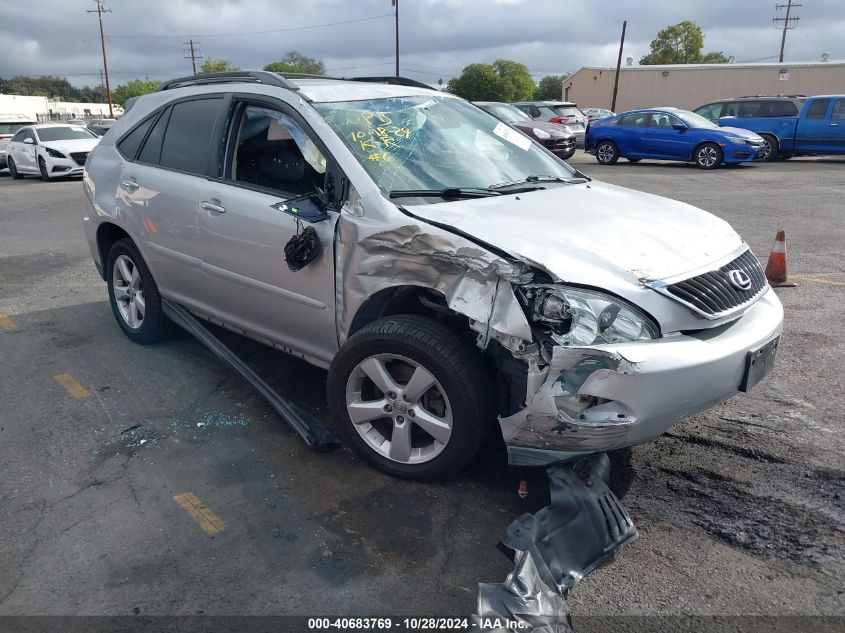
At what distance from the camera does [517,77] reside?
79500 millimetres

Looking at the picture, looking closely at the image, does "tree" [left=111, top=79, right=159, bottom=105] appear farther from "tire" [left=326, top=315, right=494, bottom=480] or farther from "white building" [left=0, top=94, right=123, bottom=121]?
"tire" [left=326, top=315, right=494, bottom=480]

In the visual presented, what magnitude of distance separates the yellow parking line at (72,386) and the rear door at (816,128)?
18.9 meters

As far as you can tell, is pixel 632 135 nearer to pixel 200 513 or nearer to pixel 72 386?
pixel 72 386

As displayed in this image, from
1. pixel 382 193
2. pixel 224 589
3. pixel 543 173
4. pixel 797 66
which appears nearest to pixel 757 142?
pixel 543 173

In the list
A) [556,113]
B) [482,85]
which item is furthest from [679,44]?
[556,113]

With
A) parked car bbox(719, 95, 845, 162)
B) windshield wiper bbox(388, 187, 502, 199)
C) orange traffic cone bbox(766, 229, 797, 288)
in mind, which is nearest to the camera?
windshield wiper bbox(388, 187, 502, 199)

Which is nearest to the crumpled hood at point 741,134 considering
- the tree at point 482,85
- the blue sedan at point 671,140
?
the blue sedan at point 671,140

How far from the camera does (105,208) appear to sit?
5.14 m

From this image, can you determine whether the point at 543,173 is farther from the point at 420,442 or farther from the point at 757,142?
the point at 757,142

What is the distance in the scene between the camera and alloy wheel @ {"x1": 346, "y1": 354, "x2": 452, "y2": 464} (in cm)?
316

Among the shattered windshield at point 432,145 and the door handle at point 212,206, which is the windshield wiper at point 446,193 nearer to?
the shattered windshield at point 432,145

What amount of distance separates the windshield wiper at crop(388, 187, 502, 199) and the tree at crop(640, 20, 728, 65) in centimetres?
7037

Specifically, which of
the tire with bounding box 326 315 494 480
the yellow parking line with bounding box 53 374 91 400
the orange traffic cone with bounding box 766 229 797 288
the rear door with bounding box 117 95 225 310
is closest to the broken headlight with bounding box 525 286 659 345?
the tire with bounding box 326 315 494 480

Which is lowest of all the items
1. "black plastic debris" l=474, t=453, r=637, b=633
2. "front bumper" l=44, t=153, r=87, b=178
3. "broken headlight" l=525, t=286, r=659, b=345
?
"front bumper" l=44, t=153, r=87, b=178
